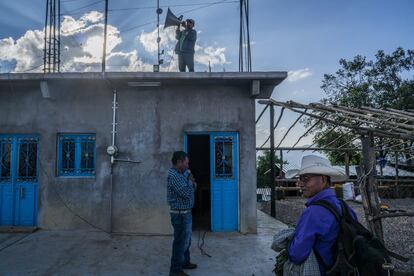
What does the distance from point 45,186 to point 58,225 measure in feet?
3.05

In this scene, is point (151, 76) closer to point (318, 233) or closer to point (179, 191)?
point (179, 191)

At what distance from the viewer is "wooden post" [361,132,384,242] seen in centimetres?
Result: 477

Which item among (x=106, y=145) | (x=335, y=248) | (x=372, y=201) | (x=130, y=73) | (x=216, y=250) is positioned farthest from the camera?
(x=106, y=145)

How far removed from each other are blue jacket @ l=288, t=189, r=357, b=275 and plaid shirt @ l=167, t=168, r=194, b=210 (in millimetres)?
2238

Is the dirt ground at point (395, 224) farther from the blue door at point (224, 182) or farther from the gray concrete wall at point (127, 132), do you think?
the gray concrete wall at point (127, 132)

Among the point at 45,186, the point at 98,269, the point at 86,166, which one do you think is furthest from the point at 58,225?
the point at 98,269

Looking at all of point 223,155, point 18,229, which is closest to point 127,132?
point 223,155

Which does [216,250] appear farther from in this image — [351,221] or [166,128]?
[351,221]

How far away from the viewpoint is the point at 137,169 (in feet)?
23.5

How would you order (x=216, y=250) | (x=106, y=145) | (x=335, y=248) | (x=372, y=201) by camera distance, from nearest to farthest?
1. (x=335, y=248)
2. (x=372, y=201)
3. (x=216, y=250)
4. (x=106, y=145)

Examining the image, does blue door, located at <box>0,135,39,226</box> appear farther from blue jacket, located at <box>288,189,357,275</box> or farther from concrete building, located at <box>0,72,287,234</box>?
blue jacket, located at <box>288,189,357,275</box>

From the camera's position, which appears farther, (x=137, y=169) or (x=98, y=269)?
(x=137, y=169)

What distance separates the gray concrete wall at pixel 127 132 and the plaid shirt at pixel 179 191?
2803 millimetres

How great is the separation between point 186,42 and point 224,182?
3.66 meters
